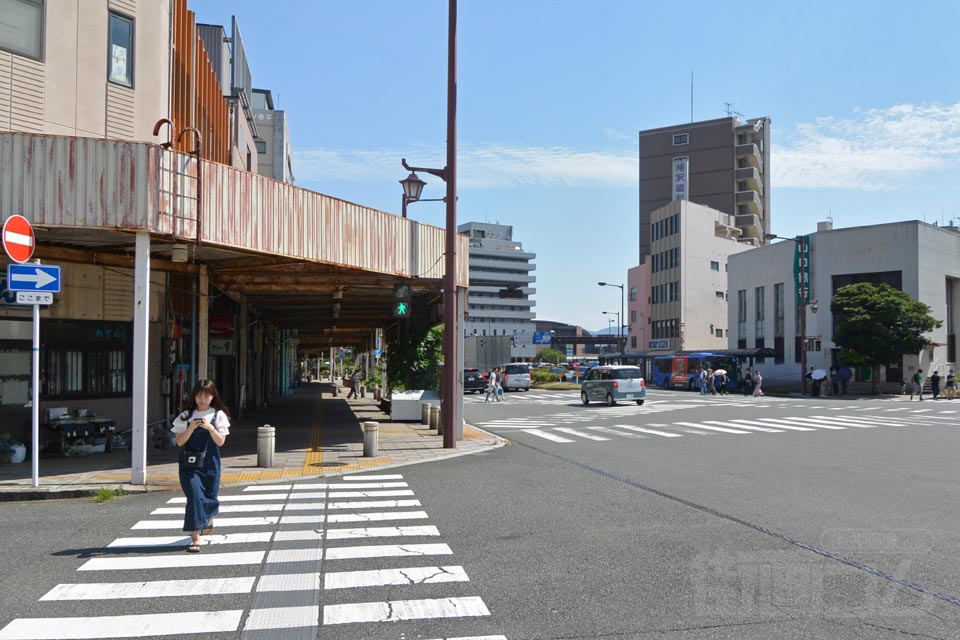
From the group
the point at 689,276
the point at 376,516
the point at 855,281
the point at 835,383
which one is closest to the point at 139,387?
the point at 376,516

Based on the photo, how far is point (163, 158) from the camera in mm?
12414

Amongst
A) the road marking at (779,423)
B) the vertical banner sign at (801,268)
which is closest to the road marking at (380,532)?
the road marking at (779,423)

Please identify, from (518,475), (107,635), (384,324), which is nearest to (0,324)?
(518,475)

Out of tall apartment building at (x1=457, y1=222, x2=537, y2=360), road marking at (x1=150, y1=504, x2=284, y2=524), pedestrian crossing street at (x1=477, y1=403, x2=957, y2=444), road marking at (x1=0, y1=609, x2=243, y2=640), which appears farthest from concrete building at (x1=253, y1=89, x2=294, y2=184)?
tall apartment building at (x1=457, y1=222, x2=537, y2=360)

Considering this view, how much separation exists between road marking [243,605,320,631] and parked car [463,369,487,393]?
45.9 m

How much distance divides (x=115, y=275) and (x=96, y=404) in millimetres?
2633

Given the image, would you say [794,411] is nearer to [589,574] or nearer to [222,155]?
[222,155]

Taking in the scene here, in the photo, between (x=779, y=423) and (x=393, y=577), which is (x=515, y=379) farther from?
(x=393, y=577)

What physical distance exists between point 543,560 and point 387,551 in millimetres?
1535

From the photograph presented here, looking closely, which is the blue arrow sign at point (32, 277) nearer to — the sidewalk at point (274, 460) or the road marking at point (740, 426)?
the sidewalk at point (274, 460)

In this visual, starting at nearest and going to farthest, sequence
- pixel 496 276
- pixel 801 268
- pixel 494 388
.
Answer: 1. pixel 494 388
2. pixel 801 268
3. pixel 496 276

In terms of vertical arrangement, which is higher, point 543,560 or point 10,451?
point 10,451

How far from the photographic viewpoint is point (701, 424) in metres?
24.3

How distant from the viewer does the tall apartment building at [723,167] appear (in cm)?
9838
